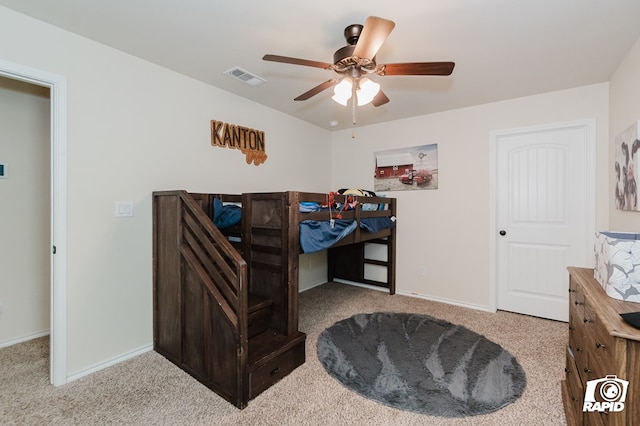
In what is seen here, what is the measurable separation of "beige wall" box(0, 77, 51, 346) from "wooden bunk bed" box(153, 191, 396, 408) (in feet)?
3.94

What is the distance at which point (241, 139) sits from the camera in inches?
122

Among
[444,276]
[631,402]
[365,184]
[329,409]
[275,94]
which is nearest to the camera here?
[631,402]

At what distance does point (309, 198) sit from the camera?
2.23 m

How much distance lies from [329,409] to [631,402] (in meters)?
1.32

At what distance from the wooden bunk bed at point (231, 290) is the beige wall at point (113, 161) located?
0.18 metres

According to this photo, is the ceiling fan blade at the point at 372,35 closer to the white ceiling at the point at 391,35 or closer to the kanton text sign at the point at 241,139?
the white ceiling at the point at 391,35

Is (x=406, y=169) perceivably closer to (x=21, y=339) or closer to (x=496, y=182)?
(x=496, y=182)

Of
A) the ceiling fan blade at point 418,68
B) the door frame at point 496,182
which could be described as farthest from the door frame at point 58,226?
the door frame at point 496,182

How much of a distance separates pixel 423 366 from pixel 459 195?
206 cm

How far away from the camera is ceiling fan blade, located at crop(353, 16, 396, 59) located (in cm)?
135

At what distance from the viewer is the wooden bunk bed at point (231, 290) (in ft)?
5.67

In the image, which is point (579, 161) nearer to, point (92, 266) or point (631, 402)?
point (631, 402)

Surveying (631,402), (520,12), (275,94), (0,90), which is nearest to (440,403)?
(631,402)

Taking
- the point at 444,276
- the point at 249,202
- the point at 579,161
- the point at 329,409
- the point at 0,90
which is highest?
the point at 0,90
